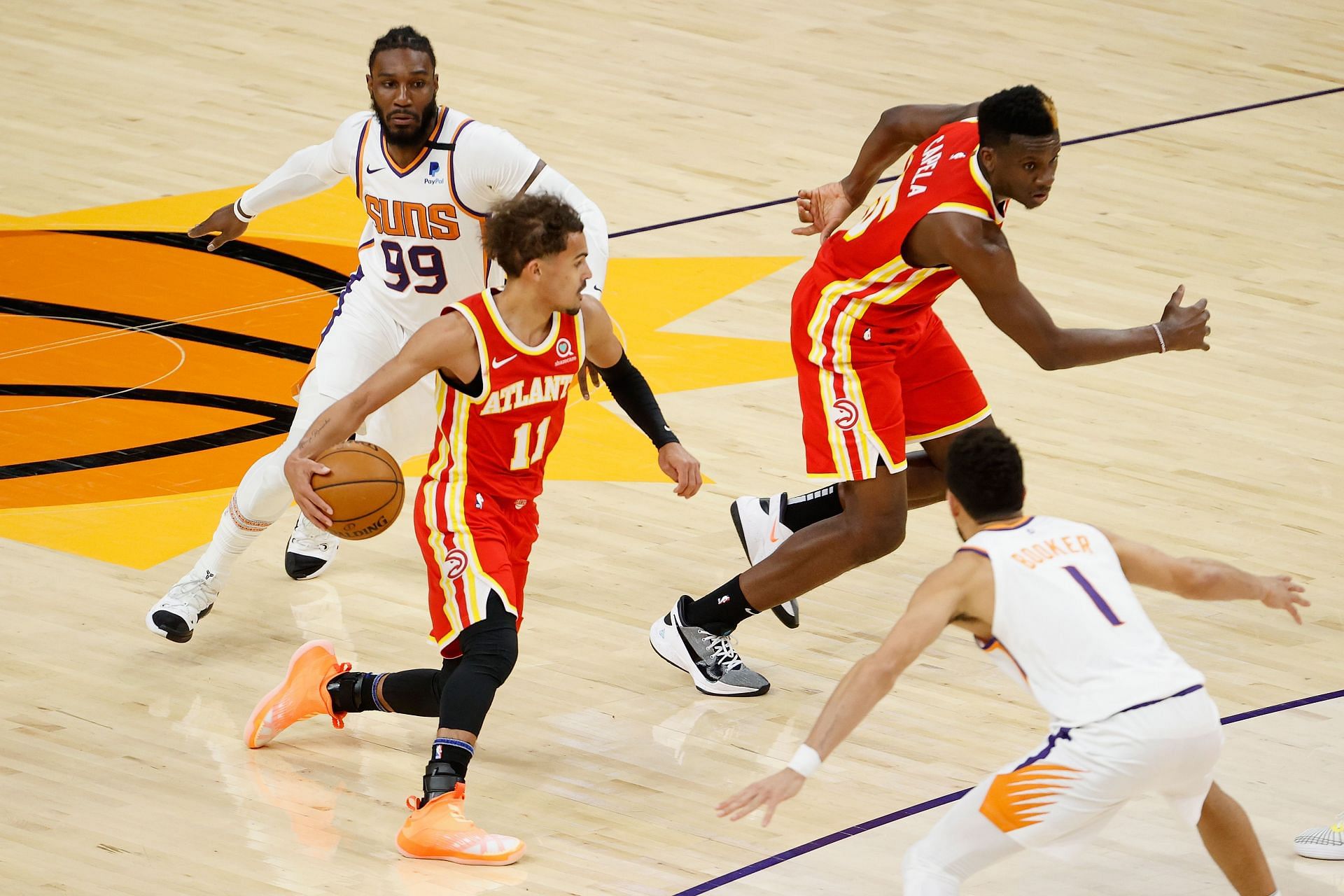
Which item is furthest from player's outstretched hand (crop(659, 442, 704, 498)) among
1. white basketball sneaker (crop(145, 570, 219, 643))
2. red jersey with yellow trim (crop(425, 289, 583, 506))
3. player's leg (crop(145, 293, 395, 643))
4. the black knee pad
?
white basketball sneaker (crop(145, 570, 219, 643))

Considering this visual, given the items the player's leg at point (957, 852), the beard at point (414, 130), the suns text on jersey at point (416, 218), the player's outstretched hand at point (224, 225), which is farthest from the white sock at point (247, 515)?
the player's leg at point (957, 852)

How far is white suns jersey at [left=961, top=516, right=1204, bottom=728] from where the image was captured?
3.97m

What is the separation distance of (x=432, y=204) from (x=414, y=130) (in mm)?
237

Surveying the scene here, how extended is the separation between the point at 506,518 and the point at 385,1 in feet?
33.0

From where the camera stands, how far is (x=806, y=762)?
151 inches

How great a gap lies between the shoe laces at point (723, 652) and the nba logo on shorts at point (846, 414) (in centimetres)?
80

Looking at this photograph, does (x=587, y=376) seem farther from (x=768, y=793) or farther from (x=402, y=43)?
(x=768, y=793)

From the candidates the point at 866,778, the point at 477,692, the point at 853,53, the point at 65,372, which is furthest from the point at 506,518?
the point at 853,53

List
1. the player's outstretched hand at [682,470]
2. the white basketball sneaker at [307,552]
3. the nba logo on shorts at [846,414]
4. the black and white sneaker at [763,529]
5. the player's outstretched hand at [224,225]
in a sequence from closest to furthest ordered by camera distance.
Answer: the player's outstretched hand at [682,470] → the nba logo on shorts at [846,414] → the black and white sneaker at [763,529] → the player's outstretched hand at [224,225] → the white basketball sneaker at [307,552]

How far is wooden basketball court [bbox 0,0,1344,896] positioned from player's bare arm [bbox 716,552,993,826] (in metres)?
1.11

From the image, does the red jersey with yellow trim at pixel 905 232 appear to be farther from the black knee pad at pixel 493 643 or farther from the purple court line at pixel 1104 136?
the purple court line at pixel 1104 136

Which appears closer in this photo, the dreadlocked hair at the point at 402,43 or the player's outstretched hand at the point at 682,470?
the player's outstretched hand at the point at 682,470

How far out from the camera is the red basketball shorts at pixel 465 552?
5148 mm

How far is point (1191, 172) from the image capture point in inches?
461
